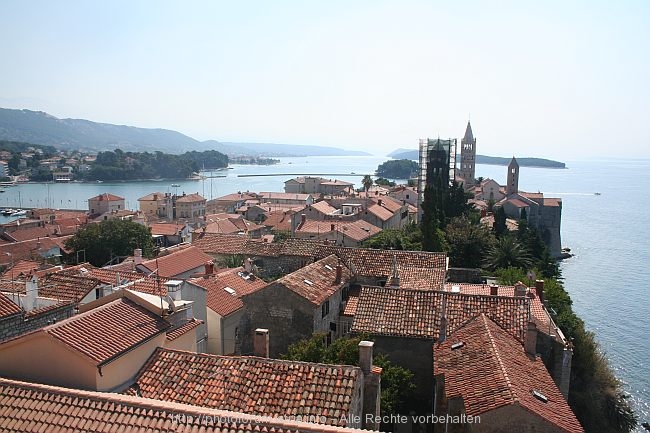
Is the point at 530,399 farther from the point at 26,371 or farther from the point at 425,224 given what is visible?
the point at 425,224

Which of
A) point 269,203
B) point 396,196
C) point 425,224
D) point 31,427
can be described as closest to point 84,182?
point 269,203

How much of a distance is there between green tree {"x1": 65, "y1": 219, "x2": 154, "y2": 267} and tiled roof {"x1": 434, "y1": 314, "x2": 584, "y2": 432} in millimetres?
31713

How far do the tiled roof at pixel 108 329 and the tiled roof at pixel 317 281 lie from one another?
23.6 feet

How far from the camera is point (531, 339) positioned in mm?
14078

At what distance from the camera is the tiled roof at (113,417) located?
23.4 feet

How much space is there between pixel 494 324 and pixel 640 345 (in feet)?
88.1

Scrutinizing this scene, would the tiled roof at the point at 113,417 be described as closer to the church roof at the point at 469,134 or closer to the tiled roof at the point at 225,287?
the tiled roof at the point at 225,287

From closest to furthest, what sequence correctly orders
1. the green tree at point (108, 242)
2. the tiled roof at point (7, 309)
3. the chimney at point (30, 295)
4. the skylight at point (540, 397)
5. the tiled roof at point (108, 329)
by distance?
1. the tiled roof at point (108, 329)
2. the tiled roof at point (7, 309)
3. the skylight at point (540, 397)
4. the chimney at point (30, 295)
5. the green tree at point (108, 242)

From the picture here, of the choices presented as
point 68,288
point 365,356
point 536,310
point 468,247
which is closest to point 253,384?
point 365,356

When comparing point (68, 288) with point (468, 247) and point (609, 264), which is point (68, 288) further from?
point (609, 264)

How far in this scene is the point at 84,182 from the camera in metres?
173

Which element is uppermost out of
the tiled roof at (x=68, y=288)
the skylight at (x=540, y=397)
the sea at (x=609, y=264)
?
the tiled roof at (x=68, y=288)

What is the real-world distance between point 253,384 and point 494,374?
546 cm

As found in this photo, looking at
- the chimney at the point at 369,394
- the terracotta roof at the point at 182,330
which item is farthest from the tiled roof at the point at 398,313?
the chimney at the point at 369,394
